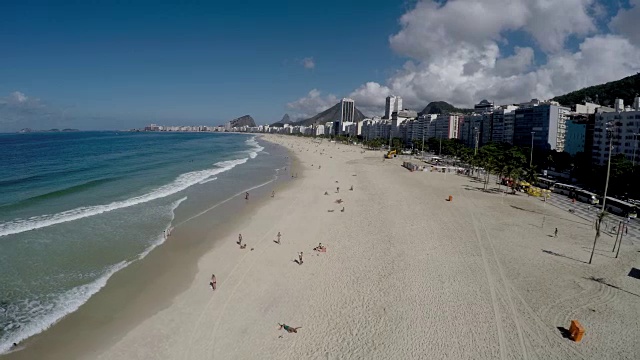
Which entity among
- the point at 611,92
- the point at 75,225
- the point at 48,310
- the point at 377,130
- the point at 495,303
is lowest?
the point at 48,310

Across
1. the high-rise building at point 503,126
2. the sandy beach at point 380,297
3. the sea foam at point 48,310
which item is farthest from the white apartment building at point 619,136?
the sea foam at point 48,310

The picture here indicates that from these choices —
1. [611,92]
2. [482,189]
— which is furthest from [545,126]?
[611,92]

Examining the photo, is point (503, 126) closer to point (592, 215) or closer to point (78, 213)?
point (592, 215)

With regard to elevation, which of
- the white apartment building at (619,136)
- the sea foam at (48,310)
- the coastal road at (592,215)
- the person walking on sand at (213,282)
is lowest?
the sea foam at (48,310)

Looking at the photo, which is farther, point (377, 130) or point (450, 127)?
point (377, 130)

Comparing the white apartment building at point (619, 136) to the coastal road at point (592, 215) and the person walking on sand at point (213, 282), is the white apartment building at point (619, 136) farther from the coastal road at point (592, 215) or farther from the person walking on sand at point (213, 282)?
the person walking on sand at point (213, 282)

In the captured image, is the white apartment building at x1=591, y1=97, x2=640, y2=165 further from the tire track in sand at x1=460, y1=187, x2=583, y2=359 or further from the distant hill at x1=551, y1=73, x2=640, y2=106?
the tire track in sand at x1=460, y1=187, x2=583, y2=359

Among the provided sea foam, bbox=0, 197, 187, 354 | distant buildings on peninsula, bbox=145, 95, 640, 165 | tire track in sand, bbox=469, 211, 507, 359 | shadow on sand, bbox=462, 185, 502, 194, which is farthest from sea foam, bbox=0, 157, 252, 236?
distant buildings on peninsula, bbox=145, 95, 640, 165

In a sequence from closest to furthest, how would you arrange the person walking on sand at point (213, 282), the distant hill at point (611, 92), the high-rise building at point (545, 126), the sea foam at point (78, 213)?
the person walking on sand at point (213, 282) → the sea foam at point (78, 213) → the high-rise building at point (545, 126) → the distant hill at point (611, 92)
